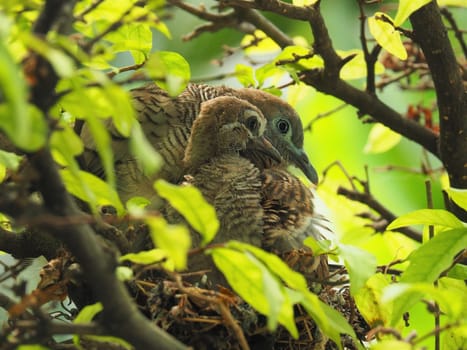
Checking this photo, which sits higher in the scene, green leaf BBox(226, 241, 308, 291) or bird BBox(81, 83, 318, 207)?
green leaf BBox(226, 241, 308, 291)

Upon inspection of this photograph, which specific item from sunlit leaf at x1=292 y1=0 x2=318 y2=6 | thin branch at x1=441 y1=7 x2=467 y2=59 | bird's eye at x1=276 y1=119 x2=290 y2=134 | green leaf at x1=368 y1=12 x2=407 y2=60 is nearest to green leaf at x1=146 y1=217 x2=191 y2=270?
green leaf at x1=368 y1=12 x2=407 y2=60

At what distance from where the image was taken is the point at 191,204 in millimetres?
1107

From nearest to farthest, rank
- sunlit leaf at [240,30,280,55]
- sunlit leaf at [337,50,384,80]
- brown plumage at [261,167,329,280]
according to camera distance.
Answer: brown plumage at [261,167,329,280]
sunlit leaf at [337,50,384,80]
sunlit leaf at [240,30,280,55]

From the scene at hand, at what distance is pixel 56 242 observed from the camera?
6.39 ft

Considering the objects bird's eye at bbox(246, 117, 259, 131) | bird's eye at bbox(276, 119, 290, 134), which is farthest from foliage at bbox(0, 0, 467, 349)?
bird's eye at bbox(276, 119, 290, 134)

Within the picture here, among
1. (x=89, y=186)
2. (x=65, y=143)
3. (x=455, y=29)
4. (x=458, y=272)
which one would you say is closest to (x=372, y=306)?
(x=458, y=272)

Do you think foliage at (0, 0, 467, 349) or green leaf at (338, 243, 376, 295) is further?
green leaf at (338, 243, 376, 295)

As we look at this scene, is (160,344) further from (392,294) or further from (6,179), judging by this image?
(6,179)

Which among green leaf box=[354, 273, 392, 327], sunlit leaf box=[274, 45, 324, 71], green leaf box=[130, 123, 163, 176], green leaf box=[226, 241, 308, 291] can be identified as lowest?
green leaf box=[354, 273, 392, 327]

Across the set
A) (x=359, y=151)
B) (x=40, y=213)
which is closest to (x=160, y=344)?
(x=40, y=213)

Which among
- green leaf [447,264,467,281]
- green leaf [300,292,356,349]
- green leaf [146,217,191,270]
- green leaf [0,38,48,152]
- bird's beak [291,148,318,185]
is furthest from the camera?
bird's beak [291,148,318,185]

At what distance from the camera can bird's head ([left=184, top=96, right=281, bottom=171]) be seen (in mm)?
2203

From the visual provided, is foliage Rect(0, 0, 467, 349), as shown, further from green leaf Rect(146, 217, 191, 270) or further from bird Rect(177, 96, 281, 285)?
bird Rect(177, 96, 281, 285)

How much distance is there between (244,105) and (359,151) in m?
1.59
